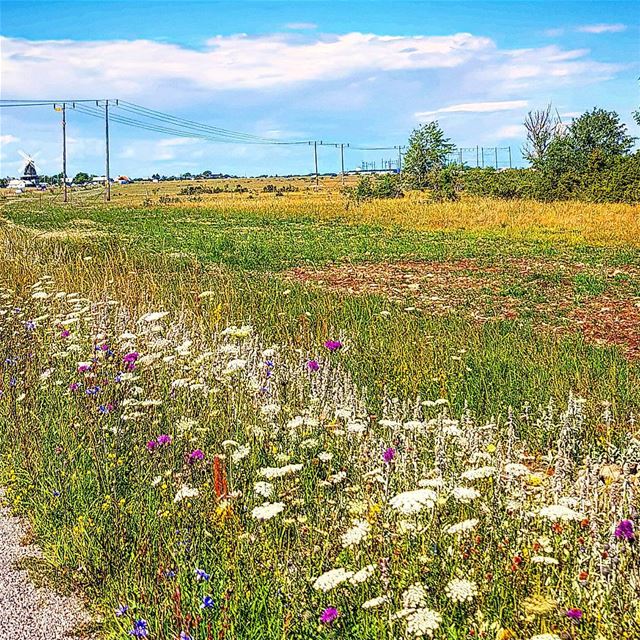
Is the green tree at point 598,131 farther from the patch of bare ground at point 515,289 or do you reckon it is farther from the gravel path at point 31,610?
the gravel path at point 31,610

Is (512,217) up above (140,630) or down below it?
above

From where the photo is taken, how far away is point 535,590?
2.86m

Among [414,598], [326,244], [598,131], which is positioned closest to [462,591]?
[414,598]

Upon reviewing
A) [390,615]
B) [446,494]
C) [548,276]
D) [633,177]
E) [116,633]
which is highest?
[633,177]

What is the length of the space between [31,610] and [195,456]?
1.10 meters

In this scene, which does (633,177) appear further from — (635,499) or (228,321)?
(635,499)

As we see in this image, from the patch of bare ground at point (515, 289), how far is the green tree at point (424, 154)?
39892 mm

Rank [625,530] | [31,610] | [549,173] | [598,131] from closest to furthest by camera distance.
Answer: [625,530] → [31,610] → [549,173] → [598,131]

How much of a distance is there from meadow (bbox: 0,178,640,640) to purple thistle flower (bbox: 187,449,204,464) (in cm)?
6

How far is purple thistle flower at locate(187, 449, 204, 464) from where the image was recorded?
13.5ft

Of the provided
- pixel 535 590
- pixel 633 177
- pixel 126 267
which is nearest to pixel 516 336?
pixel 535 590

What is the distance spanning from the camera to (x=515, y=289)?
13359mm

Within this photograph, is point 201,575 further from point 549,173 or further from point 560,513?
point 549,173

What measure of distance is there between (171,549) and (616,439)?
11.5ft
